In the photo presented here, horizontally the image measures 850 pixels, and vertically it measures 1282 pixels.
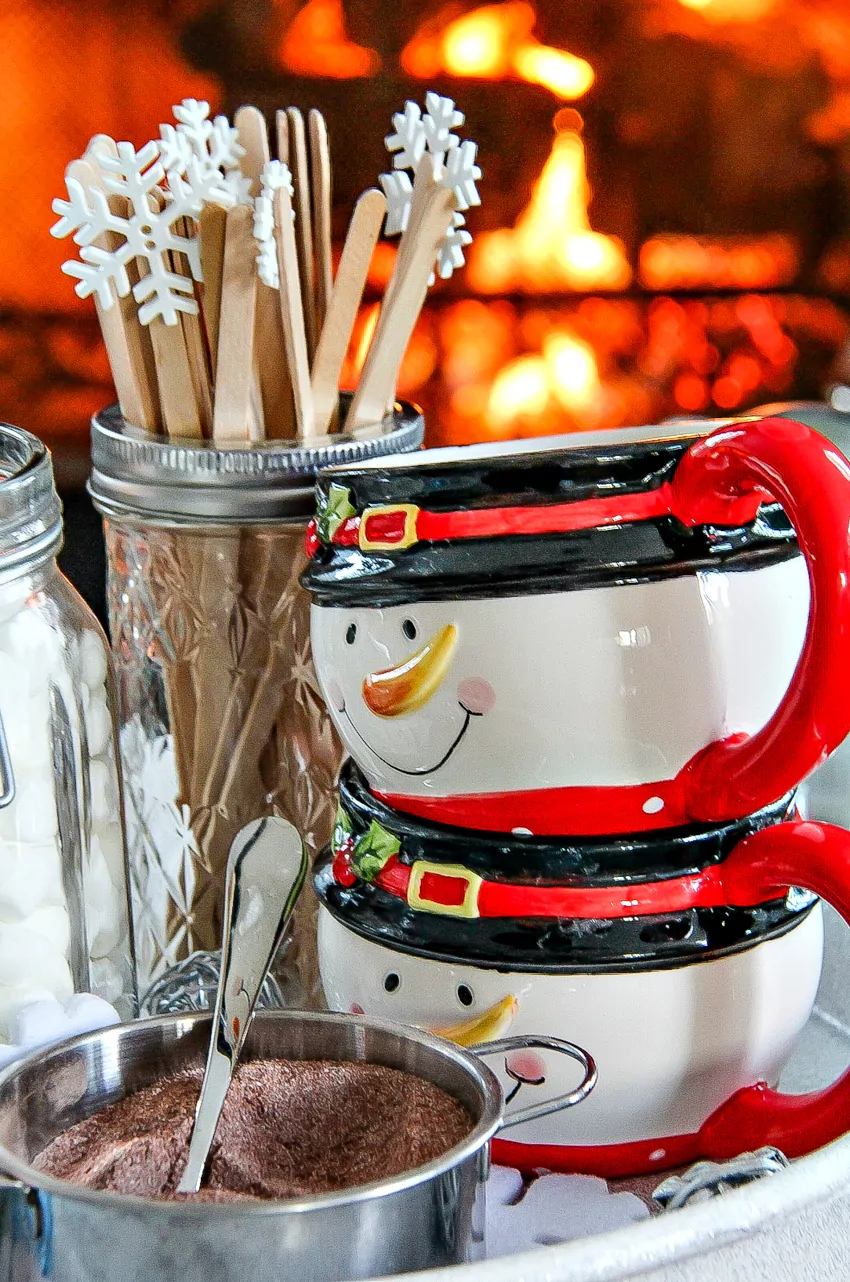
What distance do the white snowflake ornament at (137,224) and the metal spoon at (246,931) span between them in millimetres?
148

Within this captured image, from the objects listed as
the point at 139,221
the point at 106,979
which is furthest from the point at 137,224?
the point at 106,979

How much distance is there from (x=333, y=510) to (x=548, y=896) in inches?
3.9

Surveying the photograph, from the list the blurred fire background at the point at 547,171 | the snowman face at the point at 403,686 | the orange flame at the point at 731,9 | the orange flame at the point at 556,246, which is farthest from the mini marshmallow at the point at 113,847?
the orange flame at the point at 731,9

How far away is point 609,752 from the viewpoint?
0.98 feet

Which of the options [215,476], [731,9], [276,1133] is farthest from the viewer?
[731,9]

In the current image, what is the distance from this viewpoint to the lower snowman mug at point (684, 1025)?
0.99 ft

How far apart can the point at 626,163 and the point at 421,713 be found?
93 centimetres

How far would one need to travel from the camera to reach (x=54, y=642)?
366 mm

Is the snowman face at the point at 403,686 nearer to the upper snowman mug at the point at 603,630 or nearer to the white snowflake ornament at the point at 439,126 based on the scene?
the upper snowman mug at the point at 603,630

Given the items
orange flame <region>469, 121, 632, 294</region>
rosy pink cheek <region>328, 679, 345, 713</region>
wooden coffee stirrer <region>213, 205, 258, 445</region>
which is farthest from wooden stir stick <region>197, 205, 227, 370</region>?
orange flame <region>469, 121, 632, 294</region>

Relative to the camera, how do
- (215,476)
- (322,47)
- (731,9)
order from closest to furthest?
(215,476) < (322,47) < (731,9)

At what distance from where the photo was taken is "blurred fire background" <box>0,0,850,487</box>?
1.00 m

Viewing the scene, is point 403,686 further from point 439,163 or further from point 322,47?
point 322,47

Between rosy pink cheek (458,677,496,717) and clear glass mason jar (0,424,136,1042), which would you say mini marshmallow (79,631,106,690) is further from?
rosy pink cheek (458,677,496,717)
